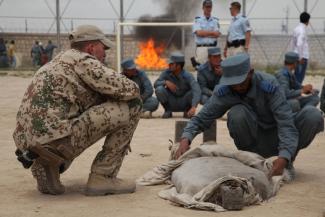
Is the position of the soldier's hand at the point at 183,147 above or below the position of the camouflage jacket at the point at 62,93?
below

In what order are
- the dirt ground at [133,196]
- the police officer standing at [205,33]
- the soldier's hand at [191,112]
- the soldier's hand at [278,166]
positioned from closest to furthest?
the dirt ground at [133,196] < the soldier's hand at [278,166] < the soldier's hand at [191,112] < the police officer standing at [205,33]

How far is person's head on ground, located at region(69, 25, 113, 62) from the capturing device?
15.8ft

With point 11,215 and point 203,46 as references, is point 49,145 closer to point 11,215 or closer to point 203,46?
point 11,215

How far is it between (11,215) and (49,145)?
22.8 inches

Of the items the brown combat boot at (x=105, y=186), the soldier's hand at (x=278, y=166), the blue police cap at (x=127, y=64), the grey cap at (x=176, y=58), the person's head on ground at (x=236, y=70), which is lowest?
the brown combat boot at (x=105, y=186)

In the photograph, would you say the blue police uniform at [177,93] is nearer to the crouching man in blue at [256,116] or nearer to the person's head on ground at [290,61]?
the person's head on ground at [290,61]

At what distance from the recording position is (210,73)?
9852 mm

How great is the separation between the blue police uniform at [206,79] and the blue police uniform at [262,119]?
167 inches

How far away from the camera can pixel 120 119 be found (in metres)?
4.77

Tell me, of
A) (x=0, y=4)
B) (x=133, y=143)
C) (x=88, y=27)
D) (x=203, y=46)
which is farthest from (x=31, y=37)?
(x=88, y=27)

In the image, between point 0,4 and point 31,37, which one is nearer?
point 0,4

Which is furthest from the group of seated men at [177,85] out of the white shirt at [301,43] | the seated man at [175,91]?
the white shirt at [301,43]

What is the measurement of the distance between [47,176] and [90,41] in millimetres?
1063

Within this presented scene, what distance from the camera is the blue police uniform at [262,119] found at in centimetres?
512
